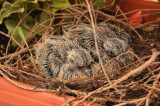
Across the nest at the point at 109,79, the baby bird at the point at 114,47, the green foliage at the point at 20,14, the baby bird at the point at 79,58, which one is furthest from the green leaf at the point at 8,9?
the baby bird at the point at 114,47

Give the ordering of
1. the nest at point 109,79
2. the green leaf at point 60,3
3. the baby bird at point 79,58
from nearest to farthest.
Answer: the nest at point 109,79
the baby bird at point 79,58
the green leaf at point 60,3

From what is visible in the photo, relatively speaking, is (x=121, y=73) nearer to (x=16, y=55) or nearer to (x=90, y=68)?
(x=90, y=68)

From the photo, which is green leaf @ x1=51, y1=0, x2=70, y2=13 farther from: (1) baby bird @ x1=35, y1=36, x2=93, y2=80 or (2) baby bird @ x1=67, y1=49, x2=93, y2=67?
(2) baby bird @ x1=67, y1=49, x2=93, y2=67

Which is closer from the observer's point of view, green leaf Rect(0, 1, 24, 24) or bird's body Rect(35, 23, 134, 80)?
bird's body Rect(35, 23, 134, 80)

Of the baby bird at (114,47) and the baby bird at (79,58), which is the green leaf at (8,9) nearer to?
the baby bird at (79,58)

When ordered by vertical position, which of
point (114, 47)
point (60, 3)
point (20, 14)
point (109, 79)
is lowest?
point (109, 79)

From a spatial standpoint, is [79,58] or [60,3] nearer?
[79,58]

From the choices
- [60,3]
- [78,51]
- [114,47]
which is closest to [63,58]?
[78,51]

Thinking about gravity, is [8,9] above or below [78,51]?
above

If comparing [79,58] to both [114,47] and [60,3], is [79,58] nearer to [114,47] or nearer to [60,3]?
[114,47]

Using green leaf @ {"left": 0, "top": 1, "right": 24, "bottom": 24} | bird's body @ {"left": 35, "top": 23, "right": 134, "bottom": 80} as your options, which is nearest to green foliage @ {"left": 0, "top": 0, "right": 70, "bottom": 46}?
green leaf @ {"left": 0, "top": 1, "right": 24, "bottom": 24}

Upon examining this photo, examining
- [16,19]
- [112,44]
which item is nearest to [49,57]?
[112,44]
